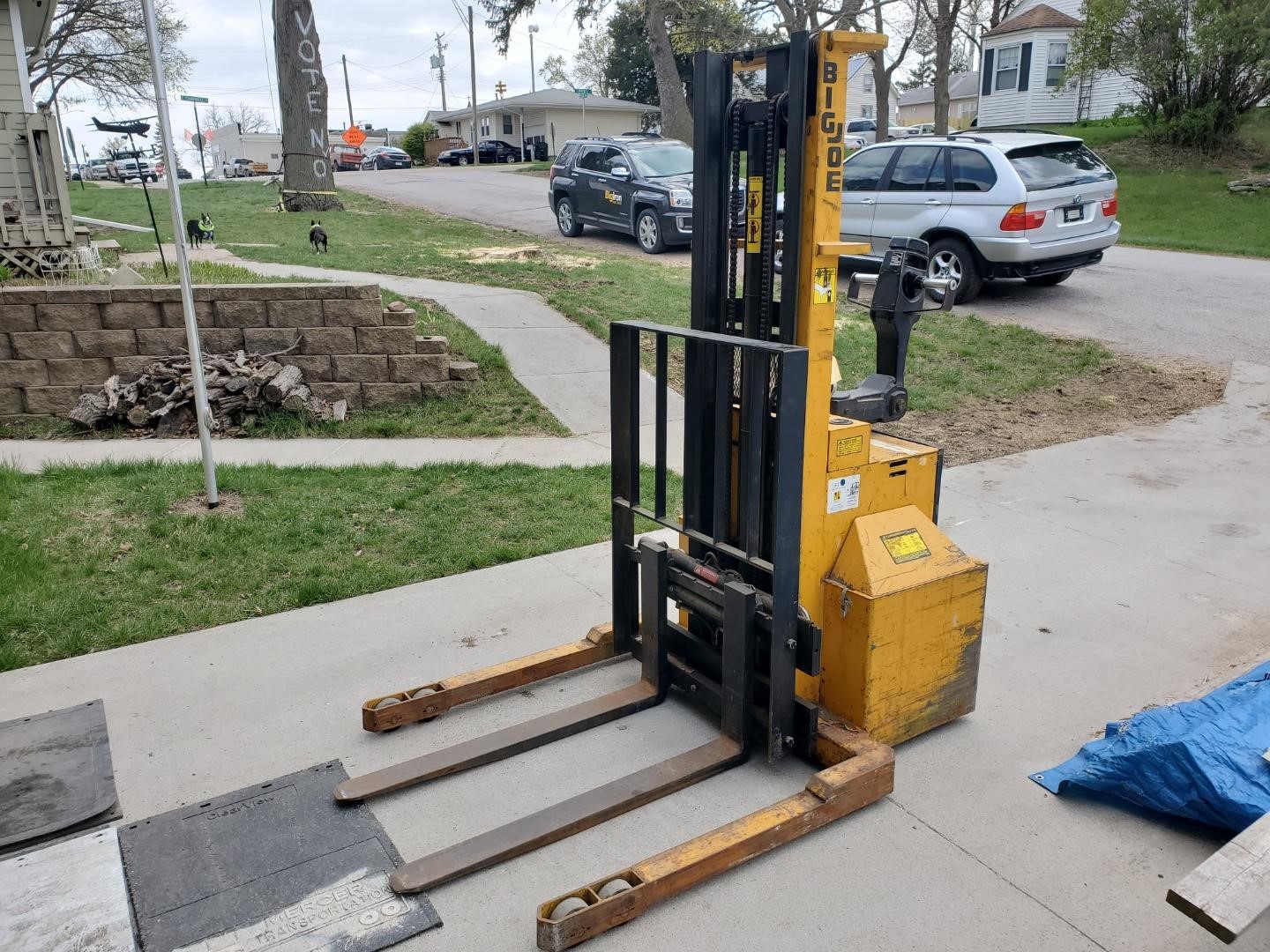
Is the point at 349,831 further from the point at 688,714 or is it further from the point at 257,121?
the point at 257,121

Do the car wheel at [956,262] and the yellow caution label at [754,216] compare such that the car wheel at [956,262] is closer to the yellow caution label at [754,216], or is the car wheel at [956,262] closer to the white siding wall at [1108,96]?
the yellow caution label at [754,216]

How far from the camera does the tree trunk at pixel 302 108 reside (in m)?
18.2

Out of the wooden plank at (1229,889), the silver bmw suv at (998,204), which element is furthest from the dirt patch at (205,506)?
the silver bmw suv at (998,204)

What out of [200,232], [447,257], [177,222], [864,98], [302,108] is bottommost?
[447,257]

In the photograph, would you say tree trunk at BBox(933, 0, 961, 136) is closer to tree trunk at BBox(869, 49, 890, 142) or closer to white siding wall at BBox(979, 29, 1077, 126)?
tree trunk at BBox(869, 49, 890, 142)

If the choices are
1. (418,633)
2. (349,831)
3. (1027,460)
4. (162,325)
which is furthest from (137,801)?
(1027,460)

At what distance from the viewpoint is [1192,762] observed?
3080 mm

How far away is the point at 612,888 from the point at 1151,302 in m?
11.2

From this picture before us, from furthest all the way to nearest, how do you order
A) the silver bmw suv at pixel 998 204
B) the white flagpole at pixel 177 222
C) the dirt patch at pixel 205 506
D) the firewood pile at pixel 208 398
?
the silver bmw suv at pixel 998 204 < the firewood pile at pixel 208 398 < the dirt patch at pixel 205 506 < the white flagpole at pixel 177 222

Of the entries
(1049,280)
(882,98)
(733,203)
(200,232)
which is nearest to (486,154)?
(882,98)

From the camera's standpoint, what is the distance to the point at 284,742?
12.3 ft

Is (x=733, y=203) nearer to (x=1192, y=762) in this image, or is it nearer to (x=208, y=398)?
(x=1192, y=762)

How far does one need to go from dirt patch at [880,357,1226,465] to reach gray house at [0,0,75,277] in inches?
427

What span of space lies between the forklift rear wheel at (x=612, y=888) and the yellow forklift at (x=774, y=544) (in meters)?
0.11
